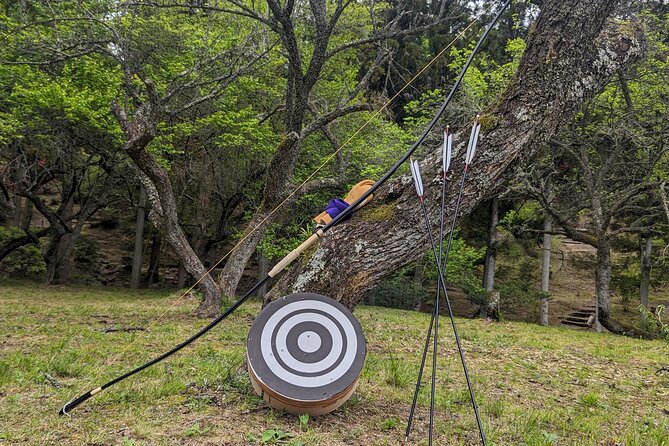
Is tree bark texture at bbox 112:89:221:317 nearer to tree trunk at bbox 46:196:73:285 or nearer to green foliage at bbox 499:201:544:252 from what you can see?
tree trunk at bbox 46:196:73:285

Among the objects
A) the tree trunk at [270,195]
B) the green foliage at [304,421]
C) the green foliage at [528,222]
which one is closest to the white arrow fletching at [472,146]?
the green foliage at [304,421]

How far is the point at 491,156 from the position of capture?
3.14 meters

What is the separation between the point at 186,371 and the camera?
367cm

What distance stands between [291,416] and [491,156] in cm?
212

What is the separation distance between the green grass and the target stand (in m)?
0.17

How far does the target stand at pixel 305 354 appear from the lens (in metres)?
2.44

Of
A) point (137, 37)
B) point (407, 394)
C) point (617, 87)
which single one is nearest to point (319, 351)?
point (407, 394)

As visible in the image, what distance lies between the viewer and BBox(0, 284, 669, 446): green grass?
2.38 metres

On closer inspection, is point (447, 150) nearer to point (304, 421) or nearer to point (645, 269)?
point (304, 421)

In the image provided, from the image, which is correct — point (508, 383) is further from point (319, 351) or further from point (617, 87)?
point (617, 87)

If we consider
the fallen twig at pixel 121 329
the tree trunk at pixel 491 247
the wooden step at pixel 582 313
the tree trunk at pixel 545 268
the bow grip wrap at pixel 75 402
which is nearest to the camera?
the bow grip wrap at pixel 75 402

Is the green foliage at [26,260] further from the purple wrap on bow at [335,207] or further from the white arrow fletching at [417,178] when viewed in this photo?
the white arrow fletching at [417,178]

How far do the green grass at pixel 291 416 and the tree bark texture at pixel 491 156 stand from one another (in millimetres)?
851

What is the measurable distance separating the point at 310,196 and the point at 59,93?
575 cm
